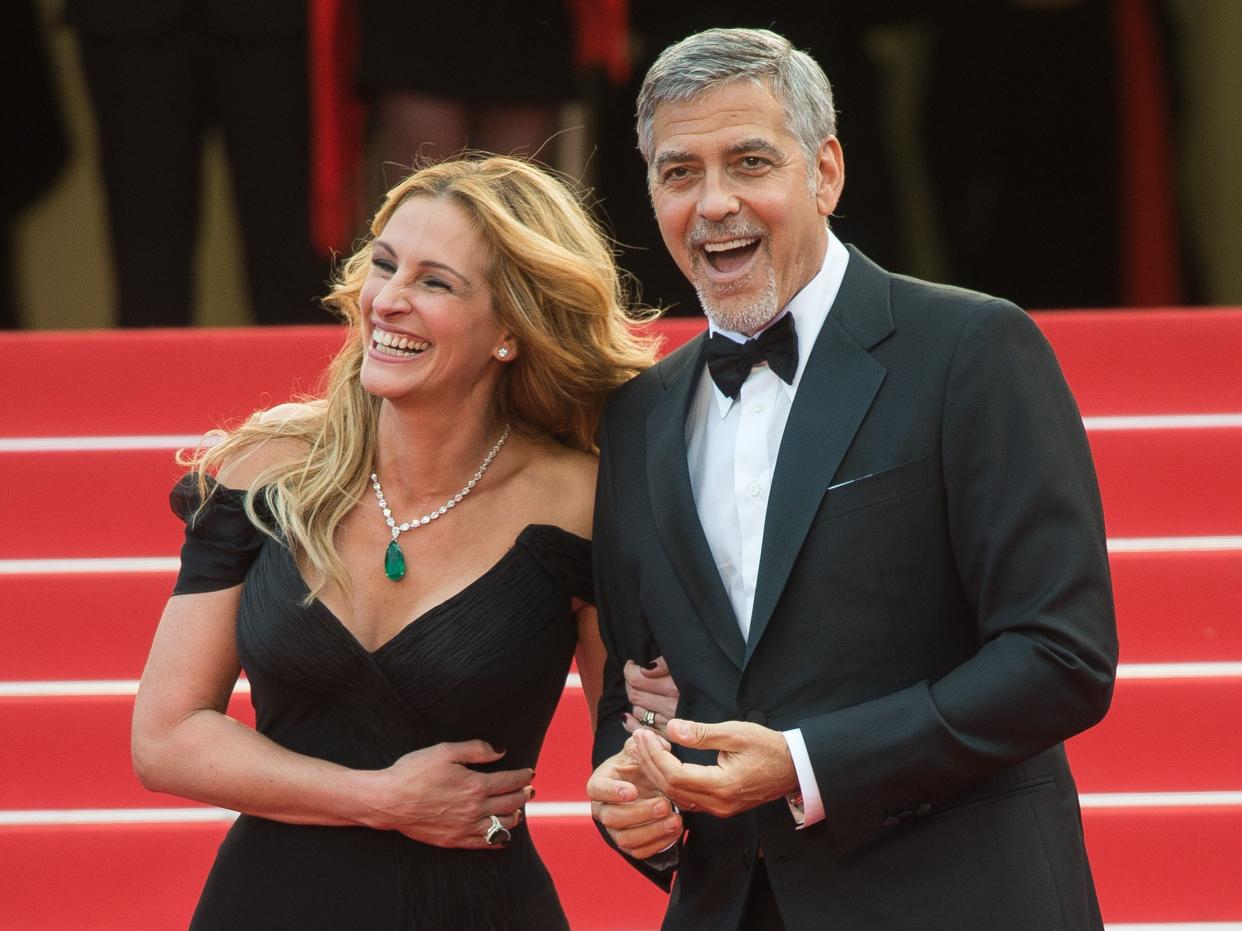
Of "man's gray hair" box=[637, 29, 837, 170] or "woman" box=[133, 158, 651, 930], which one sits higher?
"man's gray hair" box=[637, 29, 837, 170]

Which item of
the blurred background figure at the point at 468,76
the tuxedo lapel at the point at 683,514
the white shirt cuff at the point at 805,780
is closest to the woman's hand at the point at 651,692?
the tuxedo lapel at the point at 683,514

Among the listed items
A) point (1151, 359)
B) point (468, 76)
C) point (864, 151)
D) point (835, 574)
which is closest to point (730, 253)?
point (835, 574)

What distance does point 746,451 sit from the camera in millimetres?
2193

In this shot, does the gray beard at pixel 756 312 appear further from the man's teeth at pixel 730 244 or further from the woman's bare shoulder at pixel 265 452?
the woman's bare shoulder at pixel 265 452

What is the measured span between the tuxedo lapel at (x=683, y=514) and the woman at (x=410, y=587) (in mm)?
400

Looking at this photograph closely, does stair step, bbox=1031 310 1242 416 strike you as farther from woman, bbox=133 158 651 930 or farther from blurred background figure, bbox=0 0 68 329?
blurred background figure, bbox=0 0 68 329

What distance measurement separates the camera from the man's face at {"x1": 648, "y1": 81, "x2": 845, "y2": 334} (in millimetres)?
2180

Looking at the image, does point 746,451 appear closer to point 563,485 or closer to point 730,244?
point 730,244

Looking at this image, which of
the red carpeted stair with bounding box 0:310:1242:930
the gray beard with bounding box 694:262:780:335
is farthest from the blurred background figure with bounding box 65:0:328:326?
the gray beard with bounding box 694:262:780:335

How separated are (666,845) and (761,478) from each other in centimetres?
48

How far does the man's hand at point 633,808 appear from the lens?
2.14 meters

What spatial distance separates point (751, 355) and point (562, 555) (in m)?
0.57

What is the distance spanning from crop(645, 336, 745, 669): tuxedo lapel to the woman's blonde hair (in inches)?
15.8

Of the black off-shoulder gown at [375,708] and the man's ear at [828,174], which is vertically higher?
the man's ear at [828,174]
